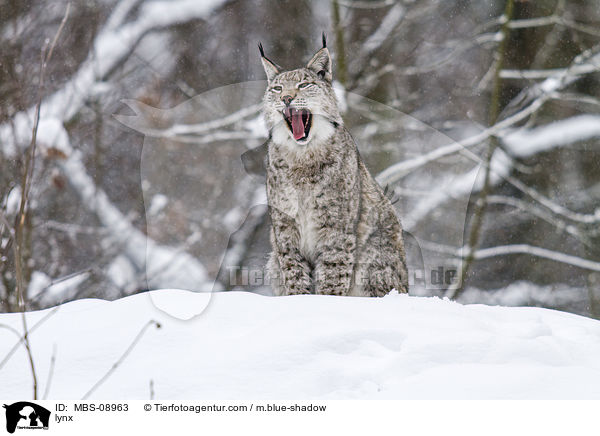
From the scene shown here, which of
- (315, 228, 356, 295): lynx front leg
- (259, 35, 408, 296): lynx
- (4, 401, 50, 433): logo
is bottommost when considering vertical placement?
(4, 401, 50, 433): logo

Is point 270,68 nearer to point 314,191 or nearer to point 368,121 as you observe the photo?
point 314,191

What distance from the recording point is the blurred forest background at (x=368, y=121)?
7.42m

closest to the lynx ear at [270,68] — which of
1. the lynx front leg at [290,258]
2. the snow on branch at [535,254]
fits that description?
the lynx front leg at [290,258]

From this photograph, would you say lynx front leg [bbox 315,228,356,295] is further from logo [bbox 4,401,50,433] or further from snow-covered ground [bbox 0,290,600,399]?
logo [bbox 4,401,50,433]

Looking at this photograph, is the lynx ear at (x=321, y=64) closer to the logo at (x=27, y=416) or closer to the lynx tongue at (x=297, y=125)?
the lynx tongue at (x=297, y=125)

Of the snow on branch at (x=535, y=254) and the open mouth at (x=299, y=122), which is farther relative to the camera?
the snow on branch at (x=535, y=254)

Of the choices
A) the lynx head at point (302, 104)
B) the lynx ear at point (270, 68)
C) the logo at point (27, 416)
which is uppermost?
the lynx ear at point (270, 68)

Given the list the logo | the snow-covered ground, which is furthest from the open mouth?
the logo

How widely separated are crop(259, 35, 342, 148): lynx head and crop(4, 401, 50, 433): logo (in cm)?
256

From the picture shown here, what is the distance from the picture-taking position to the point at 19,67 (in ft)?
23.1

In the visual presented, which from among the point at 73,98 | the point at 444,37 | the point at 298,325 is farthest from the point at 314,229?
the point at 444,37

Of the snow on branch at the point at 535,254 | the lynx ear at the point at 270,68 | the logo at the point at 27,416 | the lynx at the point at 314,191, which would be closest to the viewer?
the logo at the point at 27,416

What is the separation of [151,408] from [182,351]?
47 cm

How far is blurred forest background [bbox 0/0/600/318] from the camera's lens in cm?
742
